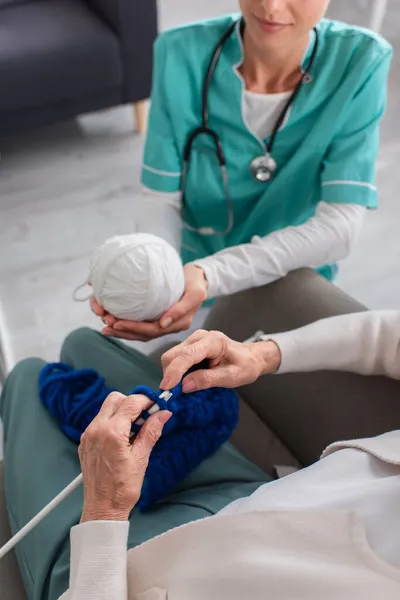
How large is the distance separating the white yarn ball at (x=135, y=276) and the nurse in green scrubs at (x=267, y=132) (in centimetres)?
5

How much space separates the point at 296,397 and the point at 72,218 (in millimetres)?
1182

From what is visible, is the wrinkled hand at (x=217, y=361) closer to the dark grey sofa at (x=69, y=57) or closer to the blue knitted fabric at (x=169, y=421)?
the blue knitted fabric at (x=169, y=421)

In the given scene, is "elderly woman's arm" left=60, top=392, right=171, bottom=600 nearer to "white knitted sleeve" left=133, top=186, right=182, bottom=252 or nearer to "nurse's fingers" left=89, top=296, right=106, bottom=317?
"nurse's fingers" left=89, top=296, right=106, bottom=317

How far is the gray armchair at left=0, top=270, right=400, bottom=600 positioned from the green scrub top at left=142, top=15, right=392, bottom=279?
197 mm

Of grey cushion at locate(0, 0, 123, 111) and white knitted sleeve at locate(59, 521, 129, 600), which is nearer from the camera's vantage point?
white knitted sleeve at locate(59, 521, 129, 600)

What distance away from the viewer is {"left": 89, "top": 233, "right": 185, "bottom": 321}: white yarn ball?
2.88 ft

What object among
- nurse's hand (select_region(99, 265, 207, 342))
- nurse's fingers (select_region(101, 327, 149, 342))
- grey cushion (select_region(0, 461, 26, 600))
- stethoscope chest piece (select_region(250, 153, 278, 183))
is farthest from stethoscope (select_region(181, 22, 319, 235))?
grey cushion (select_region(0, 461, 26, 600))

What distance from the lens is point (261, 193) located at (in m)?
1.17

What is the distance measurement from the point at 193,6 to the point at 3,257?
1778mm

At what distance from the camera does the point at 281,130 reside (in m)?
1.09

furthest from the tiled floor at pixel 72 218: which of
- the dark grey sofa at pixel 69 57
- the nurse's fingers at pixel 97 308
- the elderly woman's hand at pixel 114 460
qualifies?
the elderly woman's hand at pixel 114 460

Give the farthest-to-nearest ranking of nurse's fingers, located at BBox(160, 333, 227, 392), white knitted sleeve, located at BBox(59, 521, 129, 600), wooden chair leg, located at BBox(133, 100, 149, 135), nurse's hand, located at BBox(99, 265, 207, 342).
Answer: wooden chair leg, located at BBox(133, 100, 149, 135) < nurse's hand, located at BBox(99, 265, 207, 342) < nurse's fingers, located at BBox(160, 333, 227, 392) < white knitted sleeve, located at BBox(59, 521, 129, 600)

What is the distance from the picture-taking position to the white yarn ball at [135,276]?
877 millimetres

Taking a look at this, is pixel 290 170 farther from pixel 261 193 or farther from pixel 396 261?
pixel 396 261
